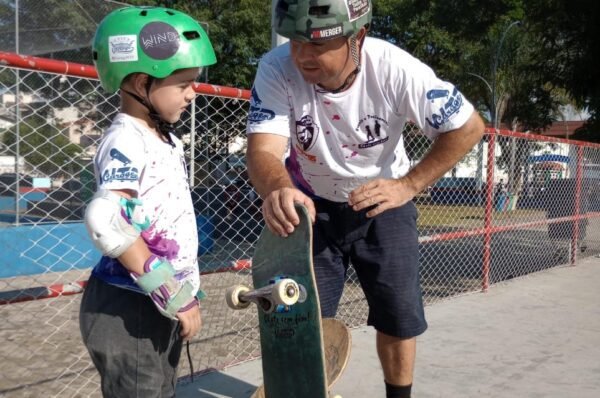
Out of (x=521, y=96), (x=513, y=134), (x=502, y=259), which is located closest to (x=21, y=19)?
(x=513, y=134)

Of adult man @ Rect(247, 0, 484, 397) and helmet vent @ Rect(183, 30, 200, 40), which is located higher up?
helmet vent @ Rect(183, 30, 200, 40)

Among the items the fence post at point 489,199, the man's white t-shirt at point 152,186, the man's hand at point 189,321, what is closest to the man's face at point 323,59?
the man's white t-shirt at point 152,186

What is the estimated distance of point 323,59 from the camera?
2100 mm

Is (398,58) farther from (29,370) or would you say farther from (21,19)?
(21,19)

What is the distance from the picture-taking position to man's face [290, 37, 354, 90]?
2.08 metres

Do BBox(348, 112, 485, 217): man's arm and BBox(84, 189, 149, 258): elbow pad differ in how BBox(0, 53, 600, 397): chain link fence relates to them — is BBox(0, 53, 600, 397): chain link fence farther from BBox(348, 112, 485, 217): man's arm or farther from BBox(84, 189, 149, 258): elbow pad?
BBox(348, 112, 485, 217): man's arm

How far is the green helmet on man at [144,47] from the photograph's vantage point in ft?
6.39

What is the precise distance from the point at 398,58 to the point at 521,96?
27168mm

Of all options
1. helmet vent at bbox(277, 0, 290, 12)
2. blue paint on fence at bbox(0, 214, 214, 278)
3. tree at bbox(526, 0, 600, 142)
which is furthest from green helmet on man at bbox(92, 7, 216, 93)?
tree at bbox(526, 0, 600, 142)

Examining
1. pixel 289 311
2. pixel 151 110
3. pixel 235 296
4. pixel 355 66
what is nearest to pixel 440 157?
pixel 355 66

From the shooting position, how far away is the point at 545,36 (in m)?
9.48

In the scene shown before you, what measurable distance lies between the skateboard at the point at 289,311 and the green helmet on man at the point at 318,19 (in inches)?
22.9

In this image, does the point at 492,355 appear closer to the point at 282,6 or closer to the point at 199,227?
the point at 282,6

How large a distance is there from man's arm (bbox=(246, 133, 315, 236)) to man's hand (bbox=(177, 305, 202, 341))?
371 mm
